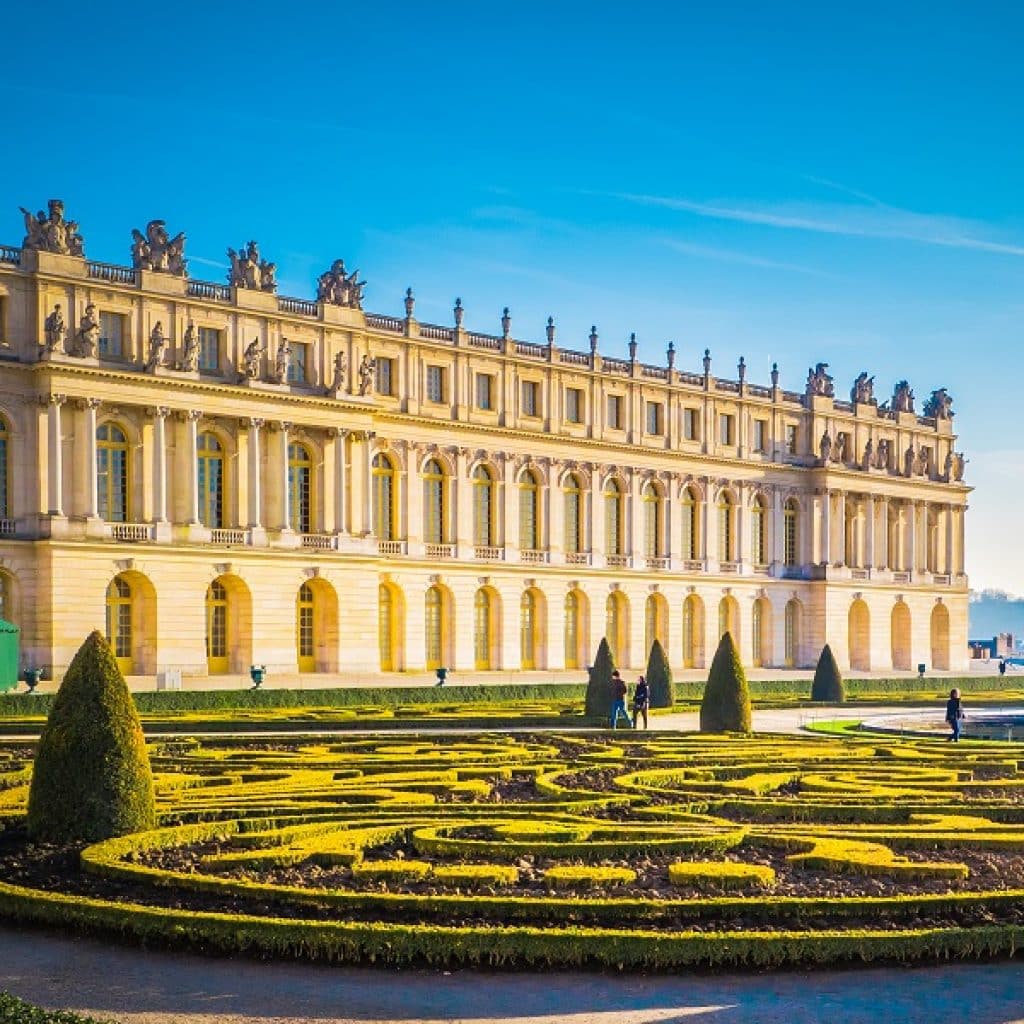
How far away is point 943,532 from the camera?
86250 mm

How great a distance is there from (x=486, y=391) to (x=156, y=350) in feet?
57.1

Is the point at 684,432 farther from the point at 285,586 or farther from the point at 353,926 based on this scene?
the point at 353,926

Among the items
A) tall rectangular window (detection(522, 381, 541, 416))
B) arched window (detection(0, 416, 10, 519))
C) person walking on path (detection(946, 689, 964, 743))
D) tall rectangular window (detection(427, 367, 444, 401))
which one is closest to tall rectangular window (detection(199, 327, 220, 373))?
arched window (detection(0, 416, 10, 519))

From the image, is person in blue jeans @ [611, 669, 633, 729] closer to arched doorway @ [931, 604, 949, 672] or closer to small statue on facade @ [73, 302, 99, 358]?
small statue on facade @ [73, 302, 99, 358]

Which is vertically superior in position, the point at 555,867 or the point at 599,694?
the point at 555,867

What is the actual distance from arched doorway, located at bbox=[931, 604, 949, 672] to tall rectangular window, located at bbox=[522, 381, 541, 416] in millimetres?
32144

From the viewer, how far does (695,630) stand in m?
72.9

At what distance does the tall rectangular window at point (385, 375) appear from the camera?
196ft

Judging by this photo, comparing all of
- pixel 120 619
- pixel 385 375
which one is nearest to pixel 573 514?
pixel 385 375

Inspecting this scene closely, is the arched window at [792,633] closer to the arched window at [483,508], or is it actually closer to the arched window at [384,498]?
the arched window at [483,508]

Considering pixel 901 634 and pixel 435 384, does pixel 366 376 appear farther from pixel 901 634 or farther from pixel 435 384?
pixel 901 634

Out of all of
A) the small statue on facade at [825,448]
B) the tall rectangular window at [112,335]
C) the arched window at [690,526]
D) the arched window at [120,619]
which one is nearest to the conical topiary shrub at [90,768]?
the arched window at [120,619]

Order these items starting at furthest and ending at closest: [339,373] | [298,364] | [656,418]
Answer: [656,418]
[339,373]
[298,364]

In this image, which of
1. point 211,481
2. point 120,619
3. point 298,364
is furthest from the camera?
point 298,364
